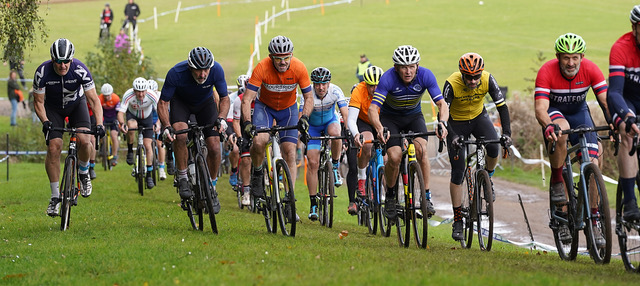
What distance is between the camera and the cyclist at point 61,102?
1176 cm

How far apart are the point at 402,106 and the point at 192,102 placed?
2.65 metres

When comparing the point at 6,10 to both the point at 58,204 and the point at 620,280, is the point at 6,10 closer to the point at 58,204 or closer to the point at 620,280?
the point at 58,204

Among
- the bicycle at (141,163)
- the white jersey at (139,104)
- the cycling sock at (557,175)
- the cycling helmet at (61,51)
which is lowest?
the bicycle at (141,163)

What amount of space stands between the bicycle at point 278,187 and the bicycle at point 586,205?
3028 millimetres

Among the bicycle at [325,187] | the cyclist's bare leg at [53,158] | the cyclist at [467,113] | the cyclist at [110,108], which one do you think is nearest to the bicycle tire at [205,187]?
the cyclist's bare leg at [53,158]

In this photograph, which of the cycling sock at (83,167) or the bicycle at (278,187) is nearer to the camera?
the bicycle at (278,187)

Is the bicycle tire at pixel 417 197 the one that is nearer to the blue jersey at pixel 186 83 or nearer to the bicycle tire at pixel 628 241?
the bicycle tire at pixel 628 241

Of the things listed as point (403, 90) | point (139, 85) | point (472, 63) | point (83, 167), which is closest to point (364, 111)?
point (403, 90)

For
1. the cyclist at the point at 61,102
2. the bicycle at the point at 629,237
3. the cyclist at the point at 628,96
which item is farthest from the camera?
the cyclist at the point at 61,102

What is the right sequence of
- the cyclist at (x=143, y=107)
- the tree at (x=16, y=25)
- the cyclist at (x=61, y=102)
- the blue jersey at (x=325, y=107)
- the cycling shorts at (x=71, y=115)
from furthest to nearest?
the cyclist at (x=143, y=107), the tree at (x=16, y=25), the blue jersey at (x=325, y=107), the cycling shorts at (x=71, y=115), the cyclist at (x=61, y=102)

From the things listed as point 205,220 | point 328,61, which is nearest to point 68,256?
point 205,220

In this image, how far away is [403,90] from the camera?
457 inches

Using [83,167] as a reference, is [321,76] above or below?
above

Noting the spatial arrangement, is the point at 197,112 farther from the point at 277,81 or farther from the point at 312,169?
the point at 312,169
